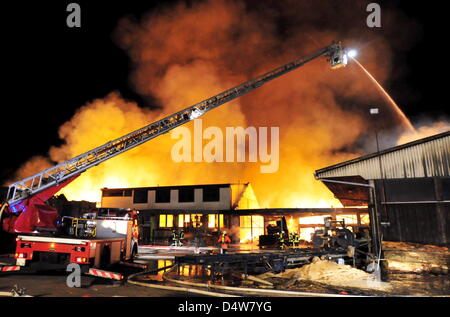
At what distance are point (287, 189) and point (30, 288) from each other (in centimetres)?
4134

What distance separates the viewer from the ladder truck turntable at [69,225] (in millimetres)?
9953

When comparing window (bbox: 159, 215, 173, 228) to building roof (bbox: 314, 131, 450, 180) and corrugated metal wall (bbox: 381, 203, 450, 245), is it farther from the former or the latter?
corrugated metal wall (bbox: 381, 203, 450, 245)

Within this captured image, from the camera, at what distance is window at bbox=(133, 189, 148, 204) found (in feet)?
115

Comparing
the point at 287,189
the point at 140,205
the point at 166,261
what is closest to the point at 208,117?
the point at 287,189

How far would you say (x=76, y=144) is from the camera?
160ft

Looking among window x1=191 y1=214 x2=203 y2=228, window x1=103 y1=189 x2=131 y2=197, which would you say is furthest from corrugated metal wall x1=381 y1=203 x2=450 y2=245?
window x1=103 y1=189 x2=131 y2=197

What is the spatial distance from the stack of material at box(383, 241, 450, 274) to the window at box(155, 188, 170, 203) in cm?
2528

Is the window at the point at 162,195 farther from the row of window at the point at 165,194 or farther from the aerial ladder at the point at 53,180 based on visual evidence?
the aerial ladder at the point at 53,180

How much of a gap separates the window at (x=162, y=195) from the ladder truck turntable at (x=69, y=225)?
759 inches

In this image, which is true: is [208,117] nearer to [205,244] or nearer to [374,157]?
[205,244]

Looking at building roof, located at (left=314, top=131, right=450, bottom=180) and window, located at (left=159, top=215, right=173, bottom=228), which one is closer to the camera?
building roof, located at (left=314, top=131, right=450, bottom=180)

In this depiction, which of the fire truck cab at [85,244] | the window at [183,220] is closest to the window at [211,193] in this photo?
the window at [183,220]

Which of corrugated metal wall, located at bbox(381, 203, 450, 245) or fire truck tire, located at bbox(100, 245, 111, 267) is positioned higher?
corrugated metal wall, located at bbox(381, 203, 450, 245)

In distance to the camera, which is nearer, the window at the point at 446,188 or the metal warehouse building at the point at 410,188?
the metal warehouse building at the point at 410,188
